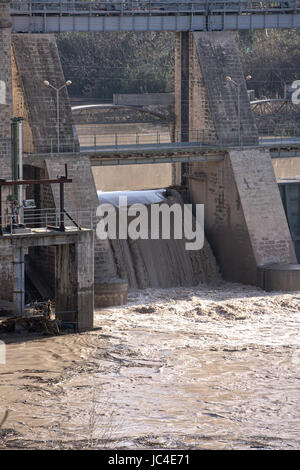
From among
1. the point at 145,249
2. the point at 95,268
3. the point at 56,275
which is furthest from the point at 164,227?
the point at 56,275

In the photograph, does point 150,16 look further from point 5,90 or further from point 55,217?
point 55,217

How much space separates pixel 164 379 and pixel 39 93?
16.9m

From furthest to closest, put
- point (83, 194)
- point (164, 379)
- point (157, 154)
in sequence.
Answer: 1. point (157, 154)
2. point (83, 194)
3. point (164, 379)

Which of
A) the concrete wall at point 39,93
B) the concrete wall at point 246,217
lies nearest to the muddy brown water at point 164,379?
the concrete wall at point 246,217

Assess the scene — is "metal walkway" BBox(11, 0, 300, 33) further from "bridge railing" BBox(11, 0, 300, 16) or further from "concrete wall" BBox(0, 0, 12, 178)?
"concrete wall" BBox(0, 0, 12, 178)

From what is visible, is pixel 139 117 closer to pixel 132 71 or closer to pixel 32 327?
pixel 132 71

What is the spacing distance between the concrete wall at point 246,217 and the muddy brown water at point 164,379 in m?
3.62

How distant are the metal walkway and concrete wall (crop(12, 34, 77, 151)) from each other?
1.03 meters

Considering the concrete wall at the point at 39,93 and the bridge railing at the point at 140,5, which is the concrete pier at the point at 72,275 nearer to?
the concrete wall at the point at 39,93

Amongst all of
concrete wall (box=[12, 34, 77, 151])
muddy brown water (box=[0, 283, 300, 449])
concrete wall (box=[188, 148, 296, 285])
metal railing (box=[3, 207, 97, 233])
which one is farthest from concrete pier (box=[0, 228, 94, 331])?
concrete wall (box=[188, 148, 296, 285])

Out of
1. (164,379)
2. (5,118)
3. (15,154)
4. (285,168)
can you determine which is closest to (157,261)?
(5,118)

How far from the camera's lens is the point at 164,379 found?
36875 millimetres

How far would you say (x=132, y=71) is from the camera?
87.4 meters

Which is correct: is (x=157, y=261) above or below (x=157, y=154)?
below
